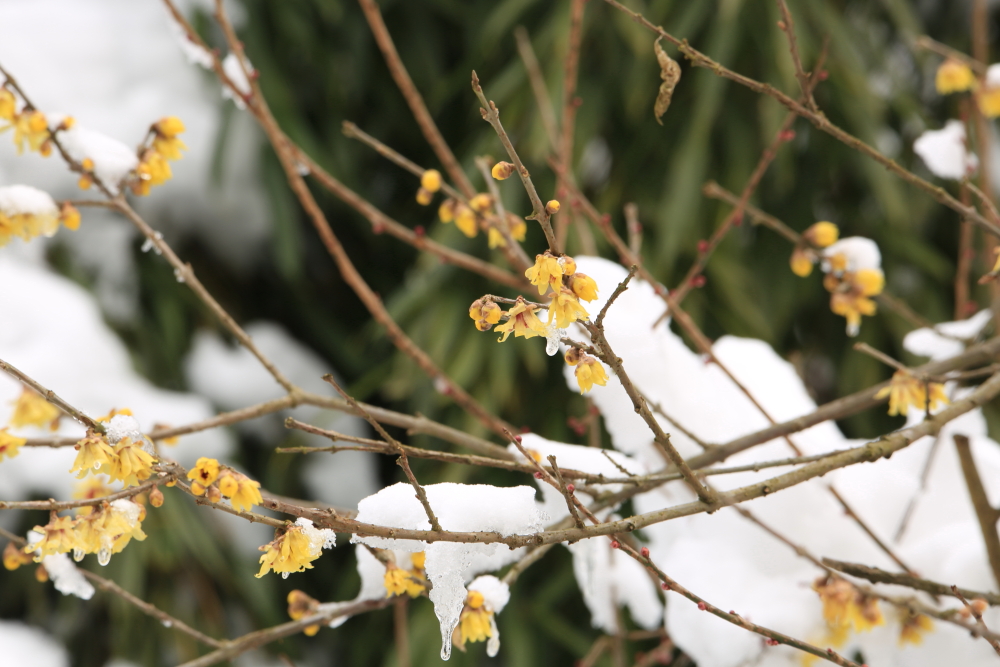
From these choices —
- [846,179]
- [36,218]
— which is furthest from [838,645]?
[846,179]

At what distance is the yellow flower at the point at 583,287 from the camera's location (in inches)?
12.0

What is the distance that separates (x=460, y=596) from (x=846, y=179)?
119cm

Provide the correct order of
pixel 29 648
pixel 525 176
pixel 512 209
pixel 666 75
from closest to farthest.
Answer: pixel 525 176 → pixel 666 75 → pixel 29 648 → pixel 512 209

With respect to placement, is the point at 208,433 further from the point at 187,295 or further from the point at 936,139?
the point at 936,139

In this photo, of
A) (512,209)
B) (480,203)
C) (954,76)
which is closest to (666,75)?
(480,203)

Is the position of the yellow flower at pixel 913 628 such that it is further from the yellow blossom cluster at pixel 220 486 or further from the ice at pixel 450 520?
the yellow blossom cluster at pixel 220 486

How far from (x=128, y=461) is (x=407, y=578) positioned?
17 centimetres

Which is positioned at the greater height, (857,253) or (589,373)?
(857,253)

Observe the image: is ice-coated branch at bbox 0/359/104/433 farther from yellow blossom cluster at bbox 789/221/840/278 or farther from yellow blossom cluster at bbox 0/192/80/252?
yellow blossom cluster at bbox 789/221/840/278

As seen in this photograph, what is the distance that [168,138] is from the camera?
52 centimetres

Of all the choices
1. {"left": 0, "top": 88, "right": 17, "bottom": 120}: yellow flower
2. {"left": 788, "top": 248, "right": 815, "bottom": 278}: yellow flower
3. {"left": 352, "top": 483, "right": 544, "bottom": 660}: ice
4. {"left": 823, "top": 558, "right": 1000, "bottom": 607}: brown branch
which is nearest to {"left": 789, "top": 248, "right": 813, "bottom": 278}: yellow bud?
{"left": 788, "top": 248, "right": 815, "bottom": 278}: yellow flower

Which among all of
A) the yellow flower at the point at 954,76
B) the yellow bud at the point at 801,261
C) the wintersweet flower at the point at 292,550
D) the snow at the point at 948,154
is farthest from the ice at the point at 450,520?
the yellow flower at the point at 954,76

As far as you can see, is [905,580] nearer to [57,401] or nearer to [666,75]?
[666,75]

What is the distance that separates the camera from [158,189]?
4.02 ft
